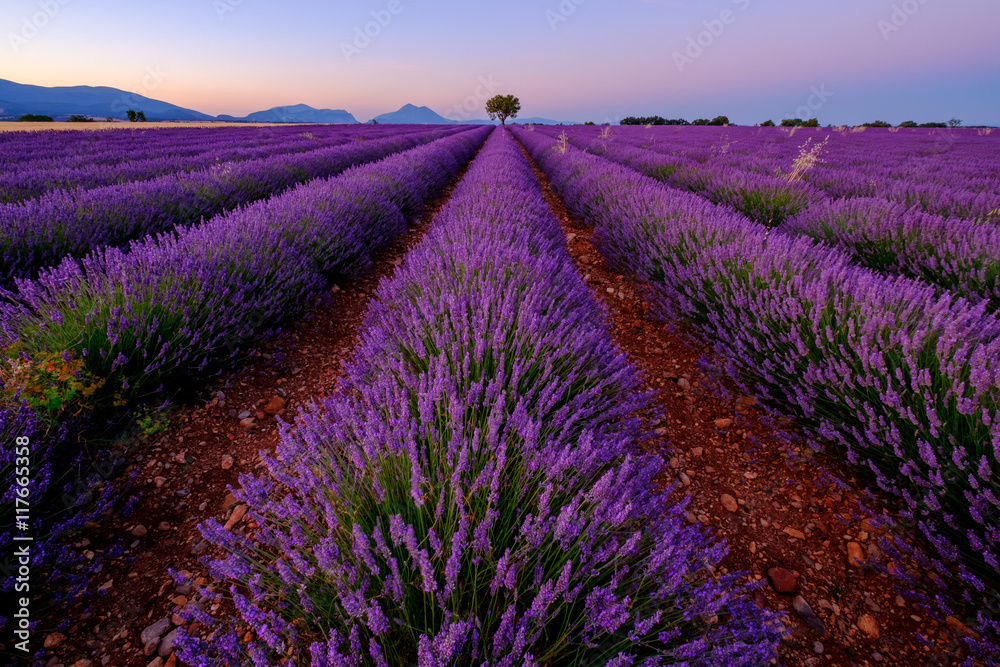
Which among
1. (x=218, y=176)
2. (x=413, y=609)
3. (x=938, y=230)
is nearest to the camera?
(x=413, y=609)

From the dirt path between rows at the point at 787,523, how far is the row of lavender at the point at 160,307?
8.27 ft

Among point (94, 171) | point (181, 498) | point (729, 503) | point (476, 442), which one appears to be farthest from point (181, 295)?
point (94, 171)

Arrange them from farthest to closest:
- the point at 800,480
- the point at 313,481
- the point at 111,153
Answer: the point at 111,153, the point at 800,480, the point at 313,481

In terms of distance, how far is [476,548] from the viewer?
36.4 inches

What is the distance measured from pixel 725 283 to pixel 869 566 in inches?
66.9

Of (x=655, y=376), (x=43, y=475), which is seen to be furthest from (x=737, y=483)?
(x=43, y=475)

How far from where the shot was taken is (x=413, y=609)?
3.17 feet

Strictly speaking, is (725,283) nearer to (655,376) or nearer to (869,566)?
(655,376)

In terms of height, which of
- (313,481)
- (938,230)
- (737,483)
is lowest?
(737,483)

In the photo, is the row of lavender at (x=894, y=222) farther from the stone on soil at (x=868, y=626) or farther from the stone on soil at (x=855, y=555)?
the stone on soil at (x=868, y=626)

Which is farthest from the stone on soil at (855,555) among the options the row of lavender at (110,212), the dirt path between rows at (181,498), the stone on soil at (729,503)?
the row of lavender at (110,212)

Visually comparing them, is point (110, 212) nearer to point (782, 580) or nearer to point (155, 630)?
point (155, 630)

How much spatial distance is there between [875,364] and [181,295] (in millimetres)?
3467

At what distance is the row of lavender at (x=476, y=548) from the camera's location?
34.3 inches
